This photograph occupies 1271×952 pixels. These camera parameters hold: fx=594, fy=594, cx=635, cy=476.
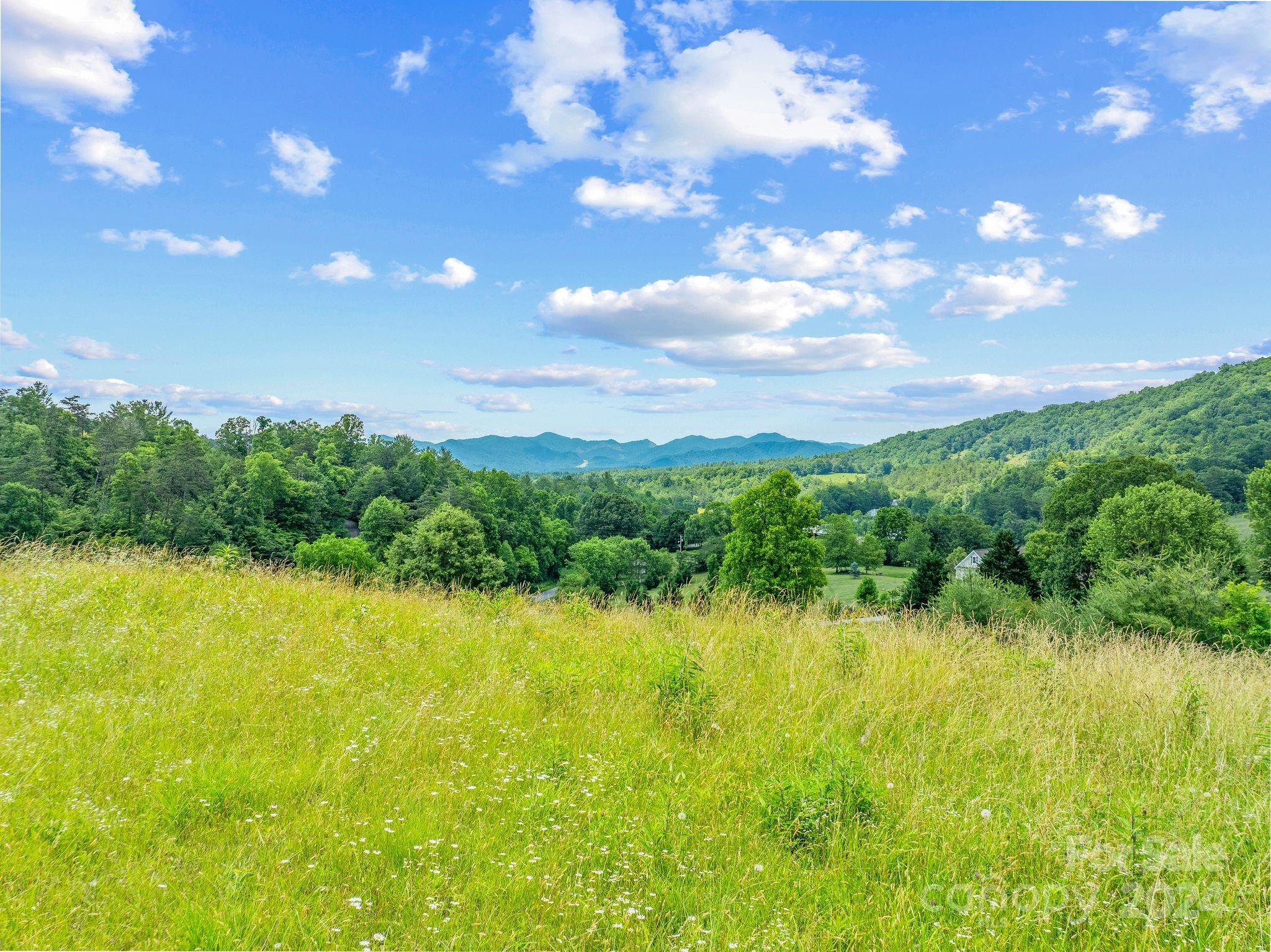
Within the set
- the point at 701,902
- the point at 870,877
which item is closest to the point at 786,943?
the point at 701,902

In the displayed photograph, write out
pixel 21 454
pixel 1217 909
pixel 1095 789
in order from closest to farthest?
pixel 1217 909 → pixel 1095 789 → pixel 21 454

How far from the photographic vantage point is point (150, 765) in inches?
153

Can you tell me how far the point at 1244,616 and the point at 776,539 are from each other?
19.7 metres

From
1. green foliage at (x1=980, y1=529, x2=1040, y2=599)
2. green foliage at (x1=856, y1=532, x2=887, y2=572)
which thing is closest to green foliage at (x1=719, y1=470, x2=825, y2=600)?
green foliage at (x1=980, y1=529, x2=1040, y2=599)

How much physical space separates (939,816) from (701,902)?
68.1 inches

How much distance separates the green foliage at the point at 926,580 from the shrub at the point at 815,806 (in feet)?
150

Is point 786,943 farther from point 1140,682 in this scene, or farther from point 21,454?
point 21,454

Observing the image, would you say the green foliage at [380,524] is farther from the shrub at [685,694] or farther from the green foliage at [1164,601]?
the shrub at [685,694]

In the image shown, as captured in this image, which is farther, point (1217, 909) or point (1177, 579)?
point (1177, 579)

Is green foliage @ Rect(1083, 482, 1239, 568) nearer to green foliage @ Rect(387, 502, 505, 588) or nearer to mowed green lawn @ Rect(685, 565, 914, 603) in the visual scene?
mowed green lawn @ Rect(685, 565, 914, 603)

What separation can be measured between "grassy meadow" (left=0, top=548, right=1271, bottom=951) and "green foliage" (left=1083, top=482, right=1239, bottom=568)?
3837 centimetres

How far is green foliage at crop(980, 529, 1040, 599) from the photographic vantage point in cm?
4722

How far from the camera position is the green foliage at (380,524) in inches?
2638

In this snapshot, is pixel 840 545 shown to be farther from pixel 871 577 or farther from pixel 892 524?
pixel 892 524
